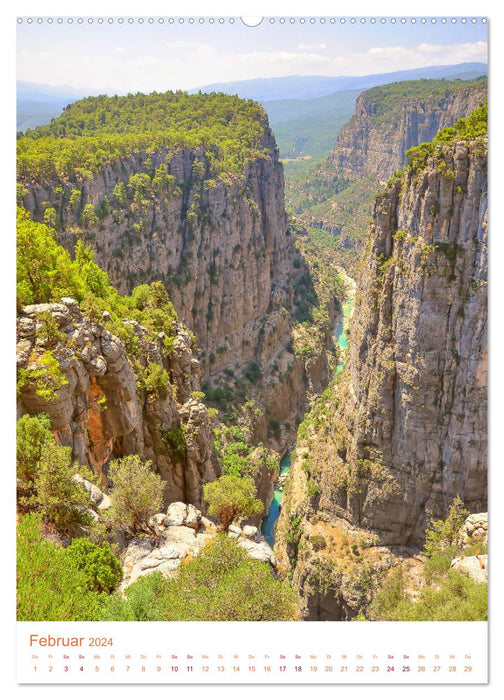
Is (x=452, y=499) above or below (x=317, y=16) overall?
below

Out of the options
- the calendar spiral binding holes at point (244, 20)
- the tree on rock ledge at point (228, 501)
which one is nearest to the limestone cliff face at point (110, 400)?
the tree on rock ledge at point (228, 501)

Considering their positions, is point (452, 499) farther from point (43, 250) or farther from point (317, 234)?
Answer: point (317, 234)

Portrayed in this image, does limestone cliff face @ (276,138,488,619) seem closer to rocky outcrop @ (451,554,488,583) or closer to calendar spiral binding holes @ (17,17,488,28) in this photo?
rocky outcrop @ (451,554,488,583)

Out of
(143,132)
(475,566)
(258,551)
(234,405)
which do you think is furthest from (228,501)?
(143,132)

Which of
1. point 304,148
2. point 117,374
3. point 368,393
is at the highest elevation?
point 304,148

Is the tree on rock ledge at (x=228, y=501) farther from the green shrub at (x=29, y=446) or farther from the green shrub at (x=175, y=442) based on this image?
the green shrub at (x=29, y=446)

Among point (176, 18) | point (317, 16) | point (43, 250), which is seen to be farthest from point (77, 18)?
point (43, 250)

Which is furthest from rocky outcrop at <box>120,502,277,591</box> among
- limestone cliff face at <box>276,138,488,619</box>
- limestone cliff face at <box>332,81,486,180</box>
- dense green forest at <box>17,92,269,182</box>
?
limestone cliff face at <box>332,81,486,180</box>
